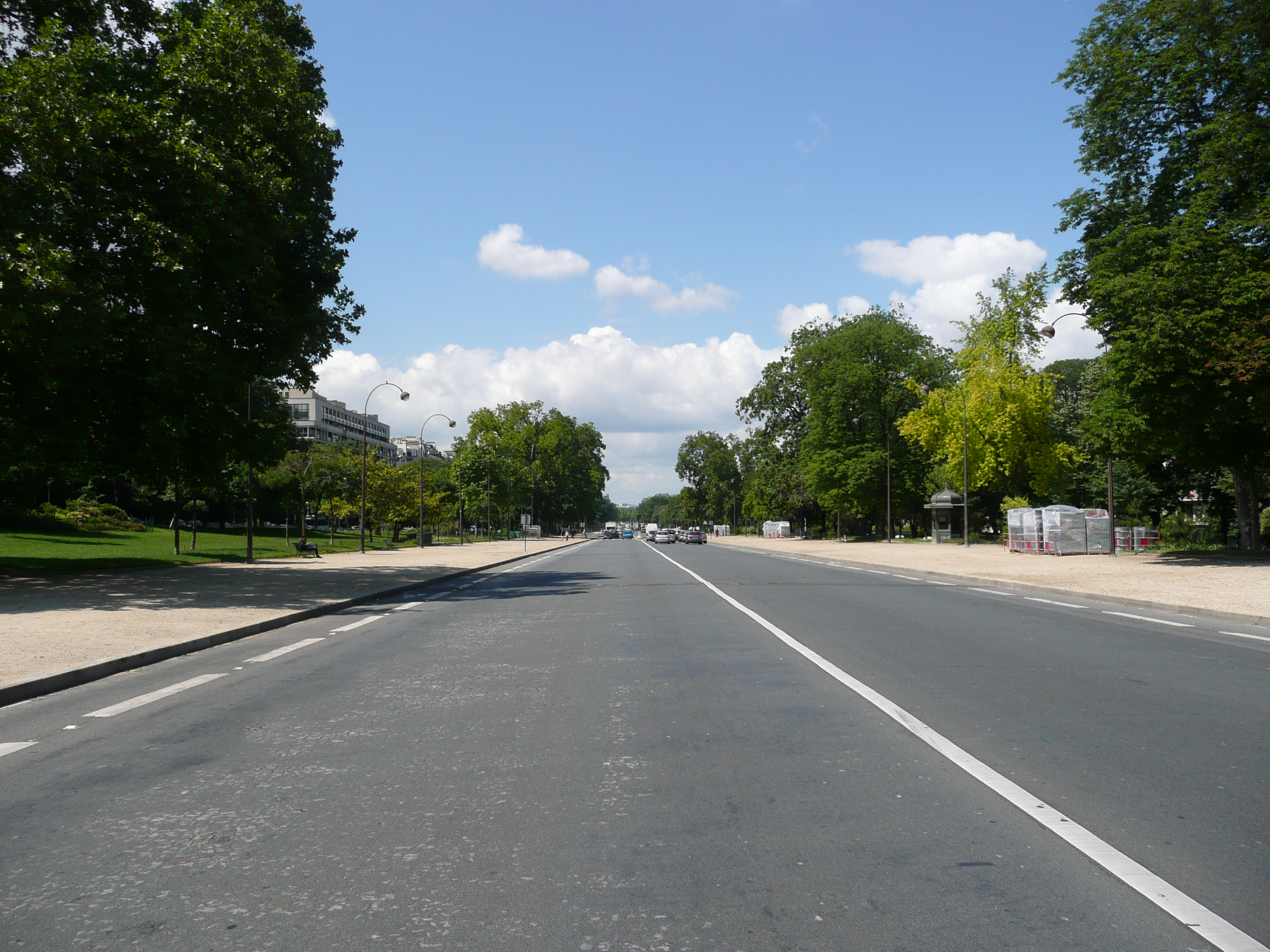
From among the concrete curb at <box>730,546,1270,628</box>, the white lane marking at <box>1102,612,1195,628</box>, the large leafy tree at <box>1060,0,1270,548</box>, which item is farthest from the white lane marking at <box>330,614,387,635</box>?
the large leafy tree at <box>1060,0,1270,548</box>

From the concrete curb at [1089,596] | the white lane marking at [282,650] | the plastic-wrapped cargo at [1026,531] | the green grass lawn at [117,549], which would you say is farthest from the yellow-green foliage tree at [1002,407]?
the white lane marking at [282,650]

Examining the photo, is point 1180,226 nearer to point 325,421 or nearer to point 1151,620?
point 1151,620

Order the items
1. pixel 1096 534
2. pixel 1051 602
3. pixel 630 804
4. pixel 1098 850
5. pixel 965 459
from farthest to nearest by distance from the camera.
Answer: pixel 965 459 < pixel 1096 534 < pixel 1051 602 < pixel 630 804 < pixel 1098 850

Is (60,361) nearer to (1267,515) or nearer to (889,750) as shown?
(889,750)

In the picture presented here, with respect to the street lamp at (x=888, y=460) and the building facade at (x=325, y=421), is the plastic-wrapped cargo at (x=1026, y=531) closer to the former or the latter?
the street lamp at (x=888, y=460)

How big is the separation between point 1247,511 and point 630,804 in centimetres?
3530

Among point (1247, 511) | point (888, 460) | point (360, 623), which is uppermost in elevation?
point (888, 460)

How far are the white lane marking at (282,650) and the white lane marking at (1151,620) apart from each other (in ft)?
Answer: 38.0

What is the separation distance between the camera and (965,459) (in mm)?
46781

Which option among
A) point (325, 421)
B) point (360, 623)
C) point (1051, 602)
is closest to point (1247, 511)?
point (1051, 602)

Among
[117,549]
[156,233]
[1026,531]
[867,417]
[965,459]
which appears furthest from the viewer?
[867,417]

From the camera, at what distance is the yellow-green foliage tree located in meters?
55.8

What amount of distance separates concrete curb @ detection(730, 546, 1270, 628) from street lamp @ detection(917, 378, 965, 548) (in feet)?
57.8

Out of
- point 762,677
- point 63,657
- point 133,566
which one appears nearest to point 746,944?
point 762,677
